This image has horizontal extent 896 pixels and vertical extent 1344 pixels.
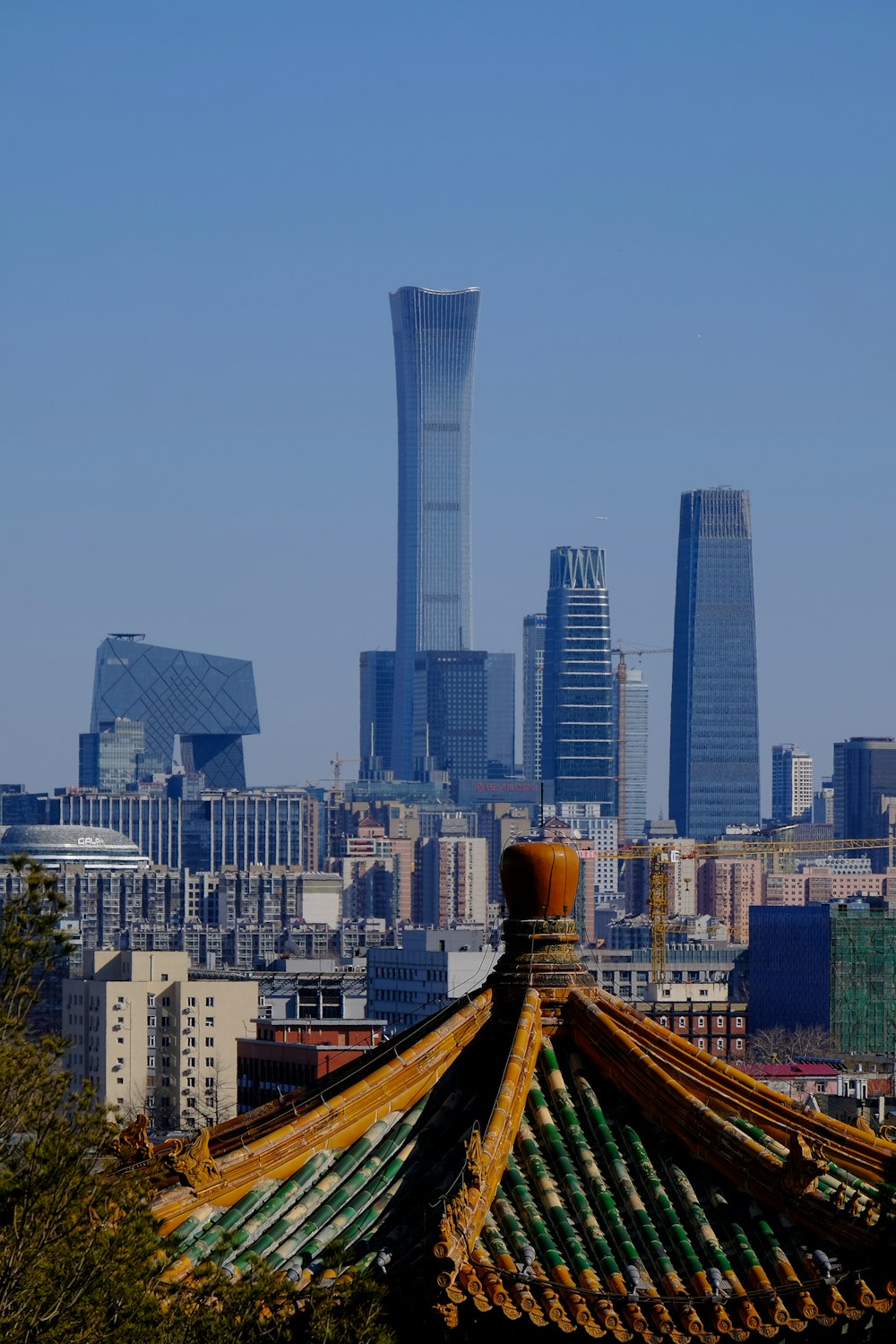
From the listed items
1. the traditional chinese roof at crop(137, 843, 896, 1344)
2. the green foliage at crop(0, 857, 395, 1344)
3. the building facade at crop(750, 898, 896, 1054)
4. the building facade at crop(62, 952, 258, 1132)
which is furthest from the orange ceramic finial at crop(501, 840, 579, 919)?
the building facade at crop(750, 898, 896, 1054)

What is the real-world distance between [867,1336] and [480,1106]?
2.26m

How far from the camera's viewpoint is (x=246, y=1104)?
309 feet

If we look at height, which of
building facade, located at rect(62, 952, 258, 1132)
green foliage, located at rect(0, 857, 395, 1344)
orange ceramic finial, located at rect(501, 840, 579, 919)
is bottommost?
building facade, located at rect(62, 952, 258, 1132)

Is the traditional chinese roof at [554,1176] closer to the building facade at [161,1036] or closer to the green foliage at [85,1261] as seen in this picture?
the green foliage at [85,1261]

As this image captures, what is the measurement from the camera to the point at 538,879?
44.3 ft

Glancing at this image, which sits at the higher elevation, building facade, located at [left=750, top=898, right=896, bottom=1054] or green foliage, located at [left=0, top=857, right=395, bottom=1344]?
green foliage, located at [left=0, top=857, right=395, bottom=1344]

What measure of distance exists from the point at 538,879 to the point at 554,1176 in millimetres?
1503

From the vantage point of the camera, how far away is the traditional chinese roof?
11398 mm

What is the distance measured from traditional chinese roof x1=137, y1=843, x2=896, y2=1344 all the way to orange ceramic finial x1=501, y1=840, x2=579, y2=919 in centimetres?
1

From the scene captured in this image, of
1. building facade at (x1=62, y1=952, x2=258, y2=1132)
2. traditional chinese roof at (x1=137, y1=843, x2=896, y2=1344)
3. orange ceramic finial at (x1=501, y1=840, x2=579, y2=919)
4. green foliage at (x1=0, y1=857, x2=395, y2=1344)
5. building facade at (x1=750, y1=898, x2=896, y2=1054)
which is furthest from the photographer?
building facade at (x1=750, y1=898, x2=896, y2=1054)

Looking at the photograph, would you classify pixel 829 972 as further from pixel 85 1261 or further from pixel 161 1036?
pixel 85 1261

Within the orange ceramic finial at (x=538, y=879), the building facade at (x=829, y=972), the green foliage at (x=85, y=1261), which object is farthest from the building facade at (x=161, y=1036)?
the green foliage at (x=85, y=1261)

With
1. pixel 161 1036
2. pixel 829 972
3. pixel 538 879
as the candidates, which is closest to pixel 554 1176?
pixel 538 879

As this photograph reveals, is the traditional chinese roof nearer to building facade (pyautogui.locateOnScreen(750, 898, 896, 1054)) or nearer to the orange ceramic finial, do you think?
the orange ceramic finial
